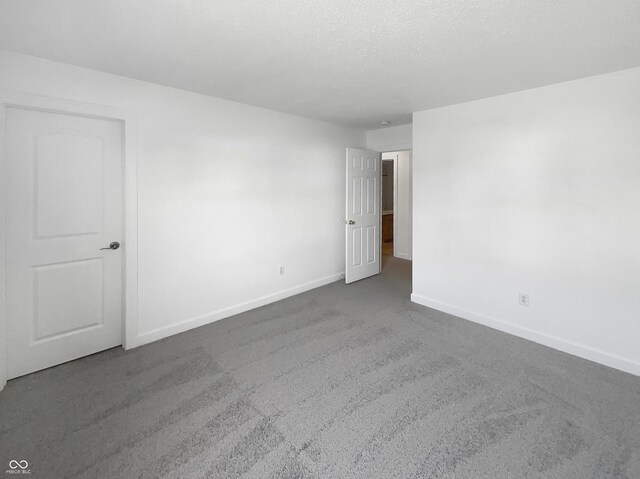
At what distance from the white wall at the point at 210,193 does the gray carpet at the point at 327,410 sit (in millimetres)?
542

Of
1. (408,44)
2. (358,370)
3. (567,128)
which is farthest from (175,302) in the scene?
(567,128)

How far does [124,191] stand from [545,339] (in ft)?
12.8

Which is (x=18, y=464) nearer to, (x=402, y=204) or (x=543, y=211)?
(x=543, y=211)

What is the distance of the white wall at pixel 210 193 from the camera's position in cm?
262

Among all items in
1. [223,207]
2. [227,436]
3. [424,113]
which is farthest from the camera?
[424,113]

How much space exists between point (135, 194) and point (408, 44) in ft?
7.79

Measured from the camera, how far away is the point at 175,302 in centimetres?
300

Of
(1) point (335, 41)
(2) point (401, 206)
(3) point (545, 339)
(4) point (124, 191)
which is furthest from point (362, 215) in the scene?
(4) point (124, 191)

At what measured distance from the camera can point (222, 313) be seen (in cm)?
335

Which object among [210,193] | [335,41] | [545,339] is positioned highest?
[335,41]

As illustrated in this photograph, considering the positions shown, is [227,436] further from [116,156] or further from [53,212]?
[116,156]

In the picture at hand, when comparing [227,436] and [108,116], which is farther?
[108,116]
